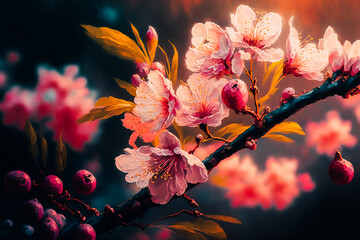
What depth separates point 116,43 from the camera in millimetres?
1046

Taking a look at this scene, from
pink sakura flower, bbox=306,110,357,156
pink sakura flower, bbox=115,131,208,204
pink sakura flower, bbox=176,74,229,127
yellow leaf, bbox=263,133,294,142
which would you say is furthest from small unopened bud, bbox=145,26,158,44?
pink sakura flower, bbox=306,110,357,156

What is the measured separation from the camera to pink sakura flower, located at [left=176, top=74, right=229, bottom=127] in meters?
0.88

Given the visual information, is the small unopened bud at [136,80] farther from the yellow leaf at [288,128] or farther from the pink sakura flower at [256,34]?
the yellow leaf at [288,128]

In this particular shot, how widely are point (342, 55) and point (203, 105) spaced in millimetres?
438

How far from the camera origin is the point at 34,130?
989 mm

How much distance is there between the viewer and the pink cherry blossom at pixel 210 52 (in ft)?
2.88

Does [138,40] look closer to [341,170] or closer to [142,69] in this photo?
[142,69]

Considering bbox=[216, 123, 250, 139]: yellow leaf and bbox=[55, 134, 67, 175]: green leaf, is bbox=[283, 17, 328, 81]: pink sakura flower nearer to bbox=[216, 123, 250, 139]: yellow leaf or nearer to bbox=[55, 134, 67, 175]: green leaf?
bbox=[216, 123, 250, 139]: yellow leaf

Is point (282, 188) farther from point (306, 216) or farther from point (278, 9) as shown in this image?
point (278, 9)

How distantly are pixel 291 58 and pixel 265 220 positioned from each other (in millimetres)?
516

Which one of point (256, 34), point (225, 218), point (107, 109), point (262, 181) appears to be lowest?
point (225, 218)

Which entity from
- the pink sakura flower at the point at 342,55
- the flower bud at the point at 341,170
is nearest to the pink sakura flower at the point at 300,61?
the pink sakura flower at the point at 342,55

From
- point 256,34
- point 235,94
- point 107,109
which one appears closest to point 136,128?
point 107,109

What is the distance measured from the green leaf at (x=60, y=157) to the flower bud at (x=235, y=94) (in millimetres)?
494
